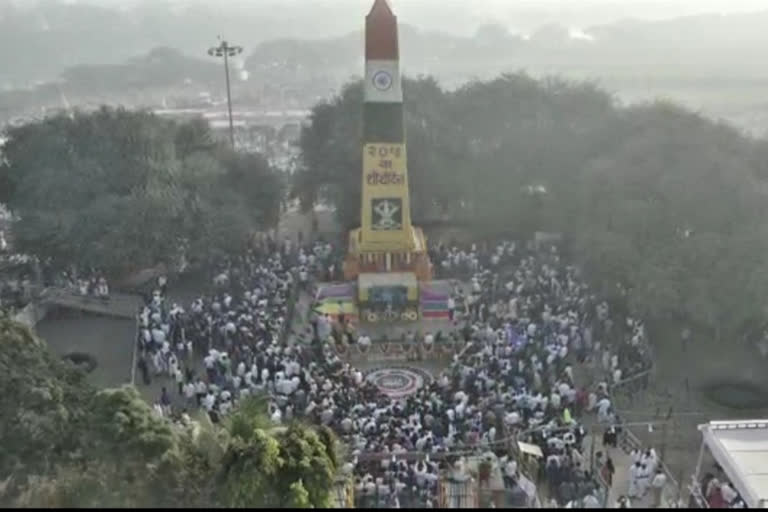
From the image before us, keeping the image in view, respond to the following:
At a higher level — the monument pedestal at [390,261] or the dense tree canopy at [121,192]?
the dense tree canopy at [121,192]

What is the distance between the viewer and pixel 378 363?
21.5m

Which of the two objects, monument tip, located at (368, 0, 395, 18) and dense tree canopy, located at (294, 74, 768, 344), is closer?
dense tree canopy, located at (294, 74, 768, 344)

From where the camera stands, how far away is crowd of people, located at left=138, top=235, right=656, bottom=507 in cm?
1538

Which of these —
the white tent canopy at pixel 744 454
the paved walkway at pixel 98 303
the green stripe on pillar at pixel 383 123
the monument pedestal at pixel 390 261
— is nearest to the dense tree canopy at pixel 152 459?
the white tent canopy at pixel 744 454

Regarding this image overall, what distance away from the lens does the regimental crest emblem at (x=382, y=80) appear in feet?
80.4

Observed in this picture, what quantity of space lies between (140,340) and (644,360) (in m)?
11.8

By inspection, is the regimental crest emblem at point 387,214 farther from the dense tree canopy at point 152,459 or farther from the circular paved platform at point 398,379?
the dense tree canopy at point 152,459

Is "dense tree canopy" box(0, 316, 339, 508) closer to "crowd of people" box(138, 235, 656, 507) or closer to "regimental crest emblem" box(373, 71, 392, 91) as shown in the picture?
"crowd of people" box(138, 235, 656, 507)

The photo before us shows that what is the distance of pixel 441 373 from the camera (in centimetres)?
2020

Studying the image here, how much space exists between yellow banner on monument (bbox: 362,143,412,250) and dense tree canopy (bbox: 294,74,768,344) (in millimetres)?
5032

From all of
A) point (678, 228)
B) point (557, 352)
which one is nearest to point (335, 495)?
point (557, 352)

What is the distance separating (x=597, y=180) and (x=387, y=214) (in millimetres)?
6198

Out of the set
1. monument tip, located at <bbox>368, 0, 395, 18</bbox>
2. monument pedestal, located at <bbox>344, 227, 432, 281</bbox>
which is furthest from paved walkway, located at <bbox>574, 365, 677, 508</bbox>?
monument tip, located at <bbox>368, 0, 395, 18</bbox>

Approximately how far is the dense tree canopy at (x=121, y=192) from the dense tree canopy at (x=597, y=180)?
4519 mm
